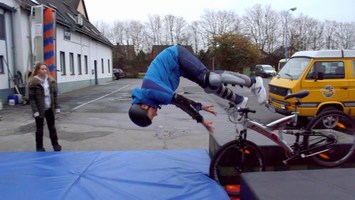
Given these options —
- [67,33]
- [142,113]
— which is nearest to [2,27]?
[67,33]

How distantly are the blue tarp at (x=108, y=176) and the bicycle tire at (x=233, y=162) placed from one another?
0.73 feet

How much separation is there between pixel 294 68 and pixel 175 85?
23.0 feet

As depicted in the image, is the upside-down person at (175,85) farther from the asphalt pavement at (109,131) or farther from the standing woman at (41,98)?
the standing woman at (41,98)

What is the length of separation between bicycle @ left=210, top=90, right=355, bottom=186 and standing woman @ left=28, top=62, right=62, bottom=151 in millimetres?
4055

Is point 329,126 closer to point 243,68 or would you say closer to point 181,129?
point 181,129

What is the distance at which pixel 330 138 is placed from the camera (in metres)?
4.66

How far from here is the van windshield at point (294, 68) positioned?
961 cm

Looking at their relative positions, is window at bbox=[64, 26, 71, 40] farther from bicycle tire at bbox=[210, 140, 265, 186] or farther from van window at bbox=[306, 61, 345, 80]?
bicycle tire at bbox=[210, 140, 265, 186]

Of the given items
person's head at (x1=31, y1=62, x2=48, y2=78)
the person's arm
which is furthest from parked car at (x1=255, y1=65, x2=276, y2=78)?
the person's arm

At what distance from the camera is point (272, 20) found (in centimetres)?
6700

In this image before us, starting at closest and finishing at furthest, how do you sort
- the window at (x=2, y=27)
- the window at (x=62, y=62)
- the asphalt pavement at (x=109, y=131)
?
1. the asphalt pavement at (x=109, y=131)
2. the window at (x=2, y=27)
3. the window at (x=62, y=62)

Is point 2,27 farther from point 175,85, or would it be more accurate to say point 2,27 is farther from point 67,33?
point 175,85

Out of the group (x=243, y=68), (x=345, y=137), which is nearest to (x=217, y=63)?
(x=243, y=68)

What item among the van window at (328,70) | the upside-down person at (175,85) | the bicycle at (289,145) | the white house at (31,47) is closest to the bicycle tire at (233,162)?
the bicycle at (289,145)
